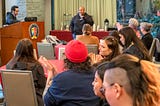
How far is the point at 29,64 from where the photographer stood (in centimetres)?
402

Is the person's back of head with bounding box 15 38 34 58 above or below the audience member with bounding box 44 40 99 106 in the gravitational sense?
above

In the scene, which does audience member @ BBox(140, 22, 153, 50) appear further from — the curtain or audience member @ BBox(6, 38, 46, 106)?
the curtain

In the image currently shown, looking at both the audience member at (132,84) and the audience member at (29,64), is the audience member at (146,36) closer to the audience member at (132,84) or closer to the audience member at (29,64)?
the audience member at (29,64)

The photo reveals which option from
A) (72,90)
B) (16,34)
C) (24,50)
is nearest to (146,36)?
(16,34)

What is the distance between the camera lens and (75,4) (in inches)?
470

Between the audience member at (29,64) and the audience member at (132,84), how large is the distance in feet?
8.04

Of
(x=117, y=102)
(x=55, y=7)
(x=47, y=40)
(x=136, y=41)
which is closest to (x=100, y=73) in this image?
(x=117, y=102)

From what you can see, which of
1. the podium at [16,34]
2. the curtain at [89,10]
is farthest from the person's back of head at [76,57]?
the curtain at [89,10]

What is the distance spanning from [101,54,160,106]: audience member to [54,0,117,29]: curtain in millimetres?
9974

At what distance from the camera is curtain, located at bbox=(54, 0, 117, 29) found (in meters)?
11.6

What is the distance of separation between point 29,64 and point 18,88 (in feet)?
1.81

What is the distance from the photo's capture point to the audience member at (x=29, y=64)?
399cm

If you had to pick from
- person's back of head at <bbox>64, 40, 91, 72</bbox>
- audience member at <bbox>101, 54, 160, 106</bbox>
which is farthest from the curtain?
audience member at <bbox>101, 54, 160, 106</bbox>

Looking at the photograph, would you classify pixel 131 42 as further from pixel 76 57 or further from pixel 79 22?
pixel 79 22
